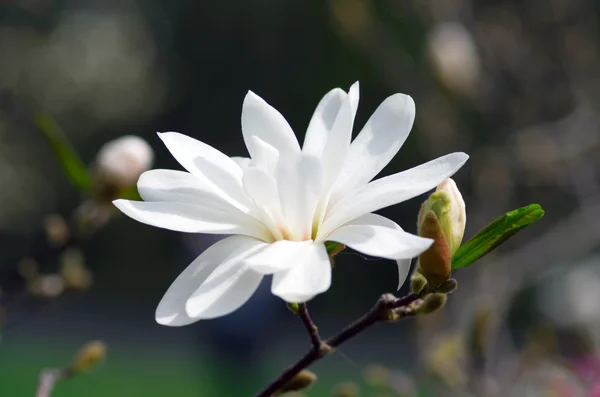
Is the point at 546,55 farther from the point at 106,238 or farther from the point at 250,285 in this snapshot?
the point at 106,238

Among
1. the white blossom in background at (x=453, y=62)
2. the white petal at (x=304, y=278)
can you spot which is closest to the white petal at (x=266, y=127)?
the white petal at (x=304, y=278)

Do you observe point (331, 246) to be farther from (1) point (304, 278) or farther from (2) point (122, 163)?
(2) point (122, 163)

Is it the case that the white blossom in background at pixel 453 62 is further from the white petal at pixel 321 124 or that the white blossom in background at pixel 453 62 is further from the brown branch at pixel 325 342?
the brown branch at pixel 325 342

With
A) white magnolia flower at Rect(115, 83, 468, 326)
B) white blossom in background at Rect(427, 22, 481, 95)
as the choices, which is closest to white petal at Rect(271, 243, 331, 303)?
white magnolia flower at Rect(115, 83, 468, 326)

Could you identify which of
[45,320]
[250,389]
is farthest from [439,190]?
[45,320]

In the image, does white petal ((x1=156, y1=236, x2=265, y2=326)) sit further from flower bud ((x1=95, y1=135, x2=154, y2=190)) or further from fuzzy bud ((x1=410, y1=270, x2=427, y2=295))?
flower bud ((x1=95, y1=135, x2=154, y2=190))

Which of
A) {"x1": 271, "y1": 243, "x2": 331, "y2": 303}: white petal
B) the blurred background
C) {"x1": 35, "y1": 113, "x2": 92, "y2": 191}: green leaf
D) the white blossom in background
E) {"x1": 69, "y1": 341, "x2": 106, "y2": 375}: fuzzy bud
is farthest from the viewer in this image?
the white blossom in background
